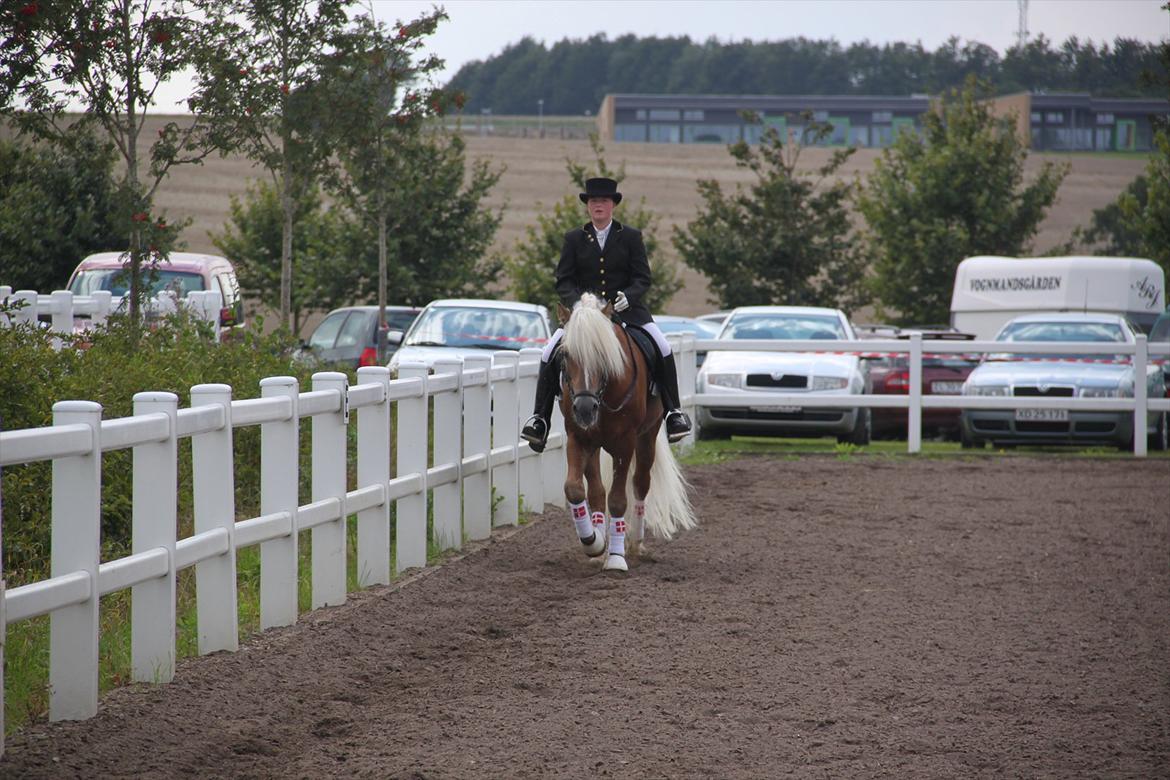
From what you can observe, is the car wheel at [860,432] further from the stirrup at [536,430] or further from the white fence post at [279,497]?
the white fence post at [279,497]

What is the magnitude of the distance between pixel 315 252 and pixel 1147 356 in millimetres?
23256

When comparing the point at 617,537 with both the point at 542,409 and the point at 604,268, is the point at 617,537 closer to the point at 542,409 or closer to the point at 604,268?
the point at 542,409

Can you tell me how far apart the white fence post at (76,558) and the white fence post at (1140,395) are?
15.6 m

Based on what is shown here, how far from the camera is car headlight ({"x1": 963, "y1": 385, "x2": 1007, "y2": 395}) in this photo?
1955 cm

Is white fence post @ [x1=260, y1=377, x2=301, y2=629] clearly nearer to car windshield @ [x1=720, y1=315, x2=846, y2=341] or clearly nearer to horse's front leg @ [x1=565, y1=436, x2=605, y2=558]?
horse's front leg @ [x1=565, y1=436, x2=605, y2=558]

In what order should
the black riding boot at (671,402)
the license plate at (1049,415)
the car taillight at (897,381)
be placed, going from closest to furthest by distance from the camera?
the black riding boot at (671,402), the license plate at (1049,415), the car taillight at (897,381)

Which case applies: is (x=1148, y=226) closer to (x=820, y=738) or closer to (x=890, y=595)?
(x=890, y=595)

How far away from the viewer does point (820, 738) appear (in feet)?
19.1

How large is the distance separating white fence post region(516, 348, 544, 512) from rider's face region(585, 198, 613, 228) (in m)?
1.95

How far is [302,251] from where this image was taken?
3922 centimetres

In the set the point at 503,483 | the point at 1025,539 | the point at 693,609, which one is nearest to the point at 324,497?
the point at 693,609

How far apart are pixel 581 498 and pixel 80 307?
35.3 ft

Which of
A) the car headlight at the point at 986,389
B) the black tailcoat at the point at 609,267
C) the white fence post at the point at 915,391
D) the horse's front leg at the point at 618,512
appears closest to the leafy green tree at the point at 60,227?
the white fence post at the point at 915,391

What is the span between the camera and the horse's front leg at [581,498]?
10.0 m
